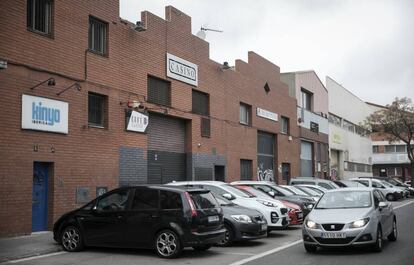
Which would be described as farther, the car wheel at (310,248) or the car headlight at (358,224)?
the car wheel at (310,248)

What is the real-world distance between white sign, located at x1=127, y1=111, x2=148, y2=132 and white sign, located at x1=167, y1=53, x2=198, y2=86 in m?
2.73

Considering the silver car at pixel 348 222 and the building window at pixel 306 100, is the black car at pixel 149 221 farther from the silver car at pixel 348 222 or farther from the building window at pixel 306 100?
the building window at pixel 306 100

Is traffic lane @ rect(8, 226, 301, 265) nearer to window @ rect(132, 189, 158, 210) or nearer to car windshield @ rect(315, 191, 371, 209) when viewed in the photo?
window @ rect(132, 189, 158, 210)

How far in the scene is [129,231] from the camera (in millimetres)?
11742

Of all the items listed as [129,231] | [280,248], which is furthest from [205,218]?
[280,248]

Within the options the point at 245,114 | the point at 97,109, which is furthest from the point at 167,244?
the point at 245,114

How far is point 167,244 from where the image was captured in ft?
37.3

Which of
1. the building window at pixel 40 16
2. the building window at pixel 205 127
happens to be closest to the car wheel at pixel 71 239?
the building window at pixel 40 16

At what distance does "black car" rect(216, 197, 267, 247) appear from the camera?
13.0 meters

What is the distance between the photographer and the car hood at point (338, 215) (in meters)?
11.5

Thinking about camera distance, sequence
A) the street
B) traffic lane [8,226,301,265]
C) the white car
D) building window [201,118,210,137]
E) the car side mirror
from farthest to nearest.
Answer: building window [201,118,210,137]
the white car
the car side mirror
traffic lane [8,226,301,265]
the street

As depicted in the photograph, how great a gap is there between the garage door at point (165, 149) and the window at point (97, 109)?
9.48 ft

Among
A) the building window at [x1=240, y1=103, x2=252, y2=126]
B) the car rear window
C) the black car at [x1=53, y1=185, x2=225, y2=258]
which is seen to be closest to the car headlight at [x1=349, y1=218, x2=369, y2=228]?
the black car at [x1=53, y1=185, x2=225, y2=258]

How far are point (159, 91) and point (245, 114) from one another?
383 inches
